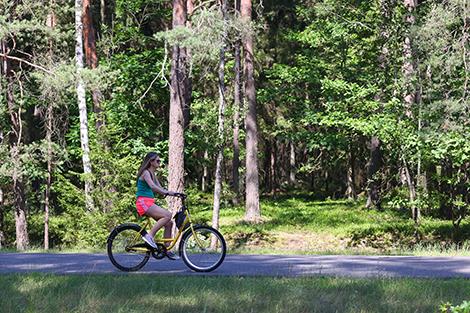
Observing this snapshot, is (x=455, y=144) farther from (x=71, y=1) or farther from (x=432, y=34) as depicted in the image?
(x=71, y=1)

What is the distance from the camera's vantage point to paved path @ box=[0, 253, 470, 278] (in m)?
10.2

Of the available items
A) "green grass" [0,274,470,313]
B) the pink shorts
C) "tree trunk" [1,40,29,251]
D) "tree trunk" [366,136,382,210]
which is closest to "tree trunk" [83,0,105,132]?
"tree trunk" [1,40,29,251]

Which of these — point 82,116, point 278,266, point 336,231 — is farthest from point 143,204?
point 336,231

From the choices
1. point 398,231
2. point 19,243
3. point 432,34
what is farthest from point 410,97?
point 19,243

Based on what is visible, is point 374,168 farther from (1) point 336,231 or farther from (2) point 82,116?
(2) point 82,116

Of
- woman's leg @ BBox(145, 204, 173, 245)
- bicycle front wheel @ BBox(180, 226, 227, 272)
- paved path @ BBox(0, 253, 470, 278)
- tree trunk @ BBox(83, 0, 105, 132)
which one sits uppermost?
tree trunk @ BBox(83, 0, 105, 132)

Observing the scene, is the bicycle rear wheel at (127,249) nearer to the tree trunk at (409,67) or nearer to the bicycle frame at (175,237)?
the bicycle frame at (175,237)

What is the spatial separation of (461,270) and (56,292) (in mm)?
6188

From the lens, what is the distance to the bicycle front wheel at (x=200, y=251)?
34.0 ft

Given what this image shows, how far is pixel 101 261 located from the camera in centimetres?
1173

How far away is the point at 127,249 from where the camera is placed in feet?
34.6

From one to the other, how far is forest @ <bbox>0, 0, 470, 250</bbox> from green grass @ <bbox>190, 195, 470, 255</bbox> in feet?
2.23

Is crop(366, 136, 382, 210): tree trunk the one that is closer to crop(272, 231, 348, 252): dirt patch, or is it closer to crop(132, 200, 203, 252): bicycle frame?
crop(272, 231, 348, 252): dirt patch

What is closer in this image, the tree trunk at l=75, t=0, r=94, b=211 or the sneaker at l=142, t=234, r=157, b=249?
the sneaker at l=142, t=234, r=157, b=249
